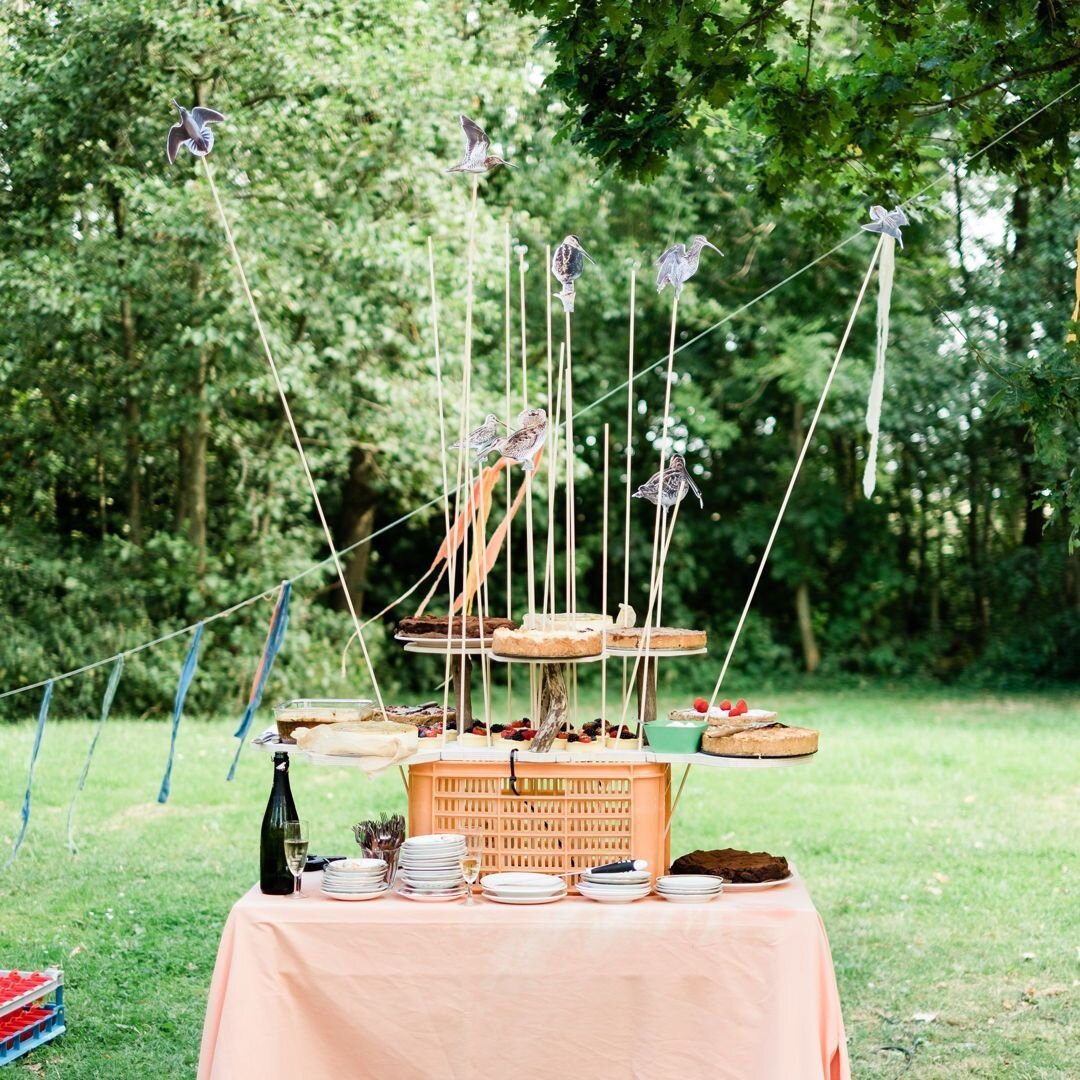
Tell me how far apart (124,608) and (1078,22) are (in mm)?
8515

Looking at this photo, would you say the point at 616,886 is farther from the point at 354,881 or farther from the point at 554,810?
the point at 354,881

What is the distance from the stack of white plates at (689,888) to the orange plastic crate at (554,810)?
13 centimetres

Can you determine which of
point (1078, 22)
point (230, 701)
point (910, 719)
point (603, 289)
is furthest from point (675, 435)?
point (1078, 22)

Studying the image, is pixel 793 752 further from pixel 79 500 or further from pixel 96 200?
pixel 79 500

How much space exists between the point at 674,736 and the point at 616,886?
0.34 meters

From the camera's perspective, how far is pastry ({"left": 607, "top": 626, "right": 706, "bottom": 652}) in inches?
125

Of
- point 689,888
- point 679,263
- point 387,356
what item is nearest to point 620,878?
point 689,888

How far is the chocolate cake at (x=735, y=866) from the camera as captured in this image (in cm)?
299

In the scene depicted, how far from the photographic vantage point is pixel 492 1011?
279 cm

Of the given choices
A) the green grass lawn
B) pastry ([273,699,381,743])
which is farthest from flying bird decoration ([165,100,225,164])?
the green grass lawn

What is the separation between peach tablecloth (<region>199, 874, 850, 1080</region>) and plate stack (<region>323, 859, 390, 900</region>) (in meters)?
0.10

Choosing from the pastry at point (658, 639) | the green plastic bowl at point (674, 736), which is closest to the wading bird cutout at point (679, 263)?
the pastry at point (658, 639)

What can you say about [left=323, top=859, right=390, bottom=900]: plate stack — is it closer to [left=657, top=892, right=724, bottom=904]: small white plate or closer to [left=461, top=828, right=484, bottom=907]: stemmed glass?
[left=461, top=828, right=484, bottom=907]: stemmed glass

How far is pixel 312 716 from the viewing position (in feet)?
10.5
